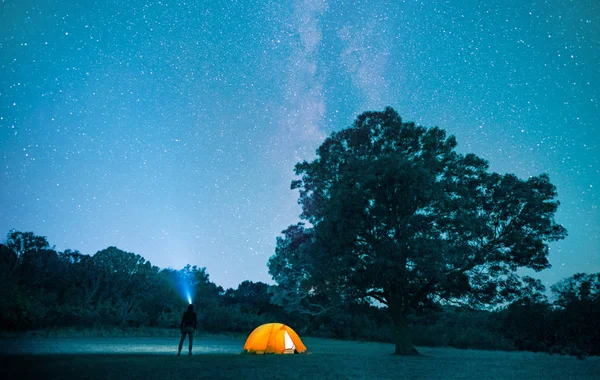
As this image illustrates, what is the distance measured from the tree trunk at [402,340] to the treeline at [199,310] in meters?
2.61

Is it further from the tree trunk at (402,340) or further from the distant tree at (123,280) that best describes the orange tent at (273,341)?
the distant tree at (123,280)

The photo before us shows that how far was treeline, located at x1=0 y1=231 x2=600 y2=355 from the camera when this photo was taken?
25.0m

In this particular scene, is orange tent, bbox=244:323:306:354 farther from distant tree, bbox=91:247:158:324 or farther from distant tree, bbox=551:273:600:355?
distant tree, bbox=91:247:158:324

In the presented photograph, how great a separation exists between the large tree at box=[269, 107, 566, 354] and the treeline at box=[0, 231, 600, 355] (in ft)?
8.60

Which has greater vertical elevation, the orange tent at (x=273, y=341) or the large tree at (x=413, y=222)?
the large tree at (x=413, y=222)

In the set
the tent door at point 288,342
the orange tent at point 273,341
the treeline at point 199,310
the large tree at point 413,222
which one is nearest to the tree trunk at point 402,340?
the large tree at point 413,222

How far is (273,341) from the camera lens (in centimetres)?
2117

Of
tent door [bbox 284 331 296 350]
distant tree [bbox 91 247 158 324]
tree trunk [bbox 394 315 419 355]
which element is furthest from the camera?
distant tree [bbox 91 247 158 324]

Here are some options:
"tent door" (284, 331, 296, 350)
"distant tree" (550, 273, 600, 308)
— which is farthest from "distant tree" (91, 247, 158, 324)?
"distant tree" (550, 273, 600, 308)

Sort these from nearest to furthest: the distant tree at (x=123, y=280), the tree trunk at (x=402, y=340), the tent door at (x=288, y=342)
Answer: the tent door at (x=288, y=342) → the tree trunk at (x=402, y=340) → the distant tree at (x=123, y=280)

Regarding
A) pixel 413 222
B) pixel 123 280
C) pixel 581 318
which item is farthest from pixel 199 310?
pixel 581 318

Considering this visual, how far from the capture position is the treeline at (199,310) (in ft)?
82.1

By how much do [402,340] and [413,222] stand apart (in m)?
7.78

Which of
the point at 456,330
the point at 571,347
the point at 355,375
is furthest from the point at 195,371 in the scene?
the point at 456,330
